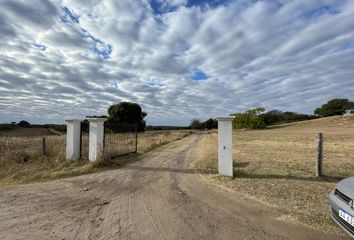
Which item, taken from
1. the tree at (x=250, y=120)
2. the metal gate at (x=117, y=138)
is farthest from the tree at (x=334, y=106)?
the metal gate at (x=117, y=138)

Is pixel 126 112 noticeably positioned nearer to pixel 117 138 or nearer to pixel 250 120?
pixel 250 120

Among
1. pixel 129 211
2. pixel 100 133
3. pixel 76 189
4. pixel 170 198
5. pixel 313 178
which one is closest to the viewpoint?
pixel 129 211

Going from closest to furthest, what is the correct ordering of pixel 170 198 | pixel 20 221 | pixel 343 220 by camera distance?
1. pixel 343 220
2. pixel 20 221
3. pixel 170 198

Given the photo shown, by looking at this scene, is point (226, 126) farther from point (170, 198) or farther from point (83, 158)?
point (83, 158)

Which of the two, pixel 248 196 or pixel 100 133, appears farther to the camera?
pixel 100 133

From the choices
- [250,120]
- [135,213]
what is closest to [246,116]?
[250,120]

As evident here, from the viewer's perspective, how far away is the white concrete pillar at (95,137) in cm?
1165

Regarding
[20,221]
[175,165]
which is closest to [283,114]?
[175,165]

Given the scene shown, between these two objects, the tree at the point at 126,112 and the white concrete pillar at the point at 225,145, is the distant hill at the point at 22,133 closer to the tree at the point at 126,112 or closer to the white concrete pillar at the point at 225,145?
the white concrete pillar at the point at 225,145

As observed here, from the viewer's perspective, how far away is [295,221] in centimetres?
508

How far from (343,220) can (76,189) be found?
6.23m

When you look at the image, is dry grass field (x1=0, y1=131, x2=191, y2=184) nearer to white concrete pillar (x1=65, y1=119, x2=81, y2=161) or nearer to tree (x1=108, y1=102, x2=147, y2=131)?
white concrete pillar (x1=65, y1=119, x2=81, y2=161)

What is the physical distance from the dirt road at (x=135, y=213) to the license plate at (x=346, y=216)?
0.44 meters

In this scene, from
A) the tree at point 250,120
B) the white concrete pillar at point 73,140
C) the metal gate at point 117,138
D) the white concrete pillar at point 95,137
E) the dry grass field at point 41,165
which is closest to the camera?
the dry grass field at point 41,165
